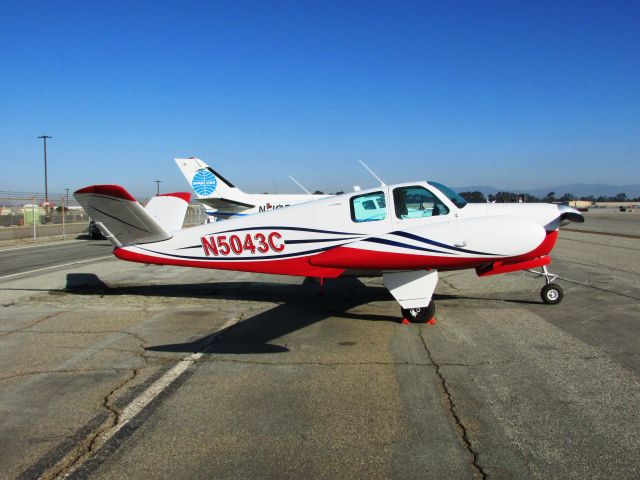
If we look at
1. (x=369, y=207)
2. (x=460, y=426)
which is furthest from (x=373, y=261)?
(x=460, y=426)

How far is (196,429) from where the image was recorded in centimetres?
387

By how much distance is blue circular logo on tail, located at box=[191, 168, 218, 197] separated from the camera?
1036 inches

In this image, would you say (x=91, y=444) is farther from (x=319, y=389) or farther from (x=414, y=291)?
(x=414, y=291)

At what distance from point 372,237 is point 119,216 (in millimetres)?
4666

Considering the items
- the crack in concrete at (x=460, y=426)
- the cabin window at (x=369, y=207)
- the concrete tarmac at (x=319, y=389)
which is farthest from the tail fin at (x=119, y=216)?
the crack in concrete at (x=460, y=426)

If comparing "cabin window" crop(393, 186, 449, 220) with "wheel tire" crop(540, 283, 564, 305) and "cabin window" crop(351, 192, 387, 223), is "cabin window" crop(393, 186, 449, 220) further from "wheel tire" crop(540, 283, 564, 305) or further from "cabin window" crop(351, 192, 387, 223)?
"wheel tire" crop(540, 283, 564, 305)

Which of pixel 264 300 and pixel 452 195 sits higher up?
→ pixel 452 195

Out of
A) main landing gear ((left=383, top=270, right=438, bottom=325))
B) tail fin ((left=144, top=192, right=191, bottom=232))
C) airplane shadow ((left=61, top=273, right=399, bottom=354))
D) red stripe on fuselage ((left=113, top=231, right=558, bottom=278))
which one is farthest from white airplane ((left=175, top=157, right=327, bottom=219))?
main landing gear ((left=383, top=270, right=438, bottom=325))

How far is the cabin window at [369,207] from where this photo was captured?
7.73 metres

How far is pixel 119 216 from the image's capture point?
888 cm

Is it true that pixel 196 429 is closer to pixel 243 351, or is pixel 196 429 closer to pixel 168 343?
pixel 243 351

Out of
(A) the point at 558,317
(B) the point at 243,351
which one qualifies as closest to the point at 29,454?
(B) the point at 243,351

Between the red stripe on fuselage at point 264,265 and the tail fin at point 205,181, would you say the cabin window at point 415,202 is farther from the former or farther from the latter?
the tail fin at point 205,181

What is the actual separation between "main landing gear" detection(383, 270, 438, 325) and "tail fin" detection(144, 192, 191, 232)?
4.31 metres
